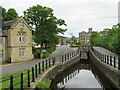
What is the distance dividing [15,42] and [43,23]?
6.86 m

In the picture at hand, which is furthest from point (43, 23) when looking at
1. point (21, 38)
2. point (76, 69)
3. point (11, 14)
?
point (11, 14)

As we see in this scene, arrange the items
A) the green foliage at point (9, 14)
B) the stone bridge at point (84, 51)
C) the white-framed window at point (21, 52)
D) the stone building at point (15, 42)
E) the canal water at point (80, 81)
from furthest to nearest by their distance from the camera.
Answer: the green foliage at point (9, 14)
the stone bridge at point (84, 51)
the white-framed window at point (21, 52)
the stone building at point (15, 42)
the canal water at point (80, 81)

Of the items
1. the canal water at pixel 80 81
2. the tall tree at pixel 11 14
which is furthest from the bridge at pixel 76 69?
the tall tree at pixel 11 14

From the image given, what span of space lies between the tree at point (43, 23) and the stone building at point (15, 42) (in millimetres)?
2243

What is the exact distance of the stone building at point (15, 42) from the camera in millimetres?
23062

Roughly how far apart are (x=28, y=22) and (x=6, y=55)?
8453 millimetres

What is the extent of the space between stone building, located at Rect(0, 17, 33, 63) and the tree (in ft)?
7.36

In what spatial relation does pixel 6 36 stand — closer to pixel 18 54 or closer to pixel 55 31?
pixel 18 54

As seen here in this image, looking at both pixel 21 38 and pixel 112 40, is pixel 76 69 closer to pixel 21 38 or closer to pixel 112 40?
pixel 21 38

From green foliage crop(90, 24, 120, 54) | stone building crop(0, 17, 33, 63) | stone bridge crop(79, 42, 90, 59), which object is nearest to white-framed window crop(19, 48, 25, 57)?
stone building crop(0, 17, 33, 63)

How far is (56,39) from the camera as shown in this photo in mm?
27922

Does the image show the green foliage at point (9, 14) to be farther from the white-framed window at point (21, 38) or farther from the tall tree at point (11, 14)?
the white-framed window at point (21, 38)

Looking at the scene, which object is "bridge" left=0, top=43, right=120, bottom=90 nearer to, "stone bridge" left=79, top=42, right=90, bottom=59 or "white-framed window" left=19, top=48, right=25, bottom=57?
"stone bridge" left=79, top=42, right=90, bottom=59

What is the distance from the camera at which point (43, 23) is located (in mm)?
27047
